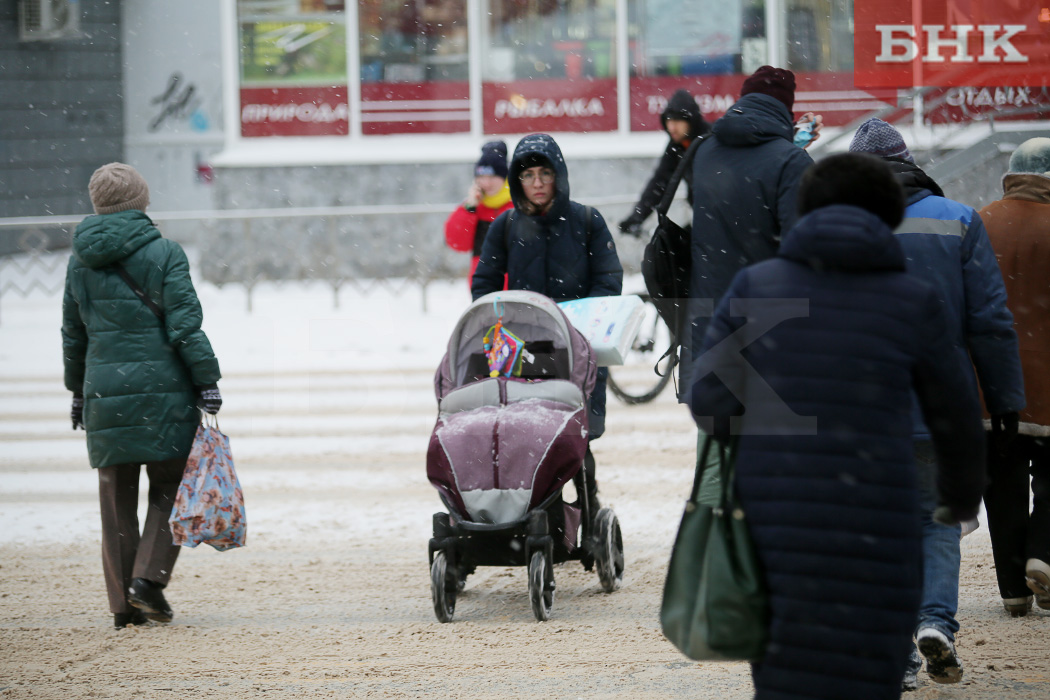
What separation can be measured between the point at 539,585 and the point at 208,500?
4.81ft

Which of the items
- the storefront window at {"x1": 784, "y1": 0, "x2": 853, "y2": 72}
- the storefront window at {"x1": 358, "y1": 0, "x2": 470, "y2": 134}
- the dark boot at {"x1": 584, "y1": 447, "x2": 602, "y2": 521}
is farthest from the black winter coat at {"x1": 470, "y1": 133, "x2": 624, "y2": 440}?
the storefront window at {"x1": 784, "y1": 0, "x2": 853, "y2": 72}

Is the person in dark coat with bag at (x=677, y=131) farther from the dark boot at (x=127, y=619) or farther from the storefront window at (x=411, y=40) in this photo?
the storefront window at (x=411, y=40)

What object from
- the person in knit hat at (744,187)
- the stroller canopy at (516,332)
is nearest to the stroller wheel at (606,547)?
the stroller canopy at (516,332)

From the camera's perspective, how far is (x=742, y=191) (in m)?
4.50

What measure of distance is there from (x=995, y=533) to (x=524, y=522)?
6.41 ft

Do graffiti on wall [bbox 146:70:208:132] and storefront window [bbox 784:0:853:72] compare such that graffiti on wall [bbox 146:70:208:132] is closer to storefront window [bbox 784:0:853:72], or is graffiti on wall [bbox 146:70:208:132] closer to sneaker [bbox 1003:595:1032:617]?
storefront window [bbox 784:0:853:72]

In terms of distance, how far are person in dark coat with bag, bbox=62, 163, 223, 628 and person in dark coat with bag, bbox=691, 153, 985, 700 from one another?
3107 mm

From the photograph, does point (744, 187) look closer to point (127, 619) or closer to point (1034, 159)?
point (1034, 159)

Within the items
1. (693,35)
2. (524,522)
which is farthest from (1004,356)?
(693,35)

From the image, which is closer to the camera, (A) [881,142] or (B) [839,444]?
(B) [839,444]

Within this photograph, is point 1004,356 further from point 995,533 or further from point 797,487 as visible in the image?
point 797,487

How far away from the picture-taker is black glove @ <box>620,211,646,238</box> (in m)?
8.48

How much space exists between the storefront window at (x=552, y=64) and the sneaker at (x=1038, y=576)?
14731 mm

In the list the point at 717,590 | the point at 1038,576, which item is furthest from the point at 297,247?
the point at 717,590
